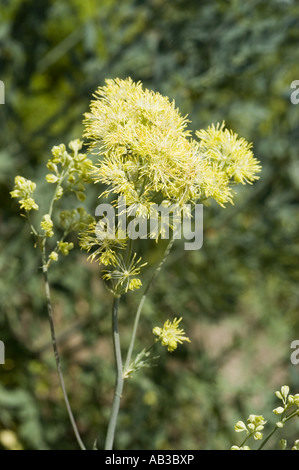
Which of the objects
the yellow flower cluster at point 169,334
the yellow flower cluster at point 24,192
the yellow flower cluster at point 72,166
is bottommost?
the yellow flower cluster at point 169,334

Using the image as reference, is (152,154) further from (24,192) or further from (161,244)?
(161,244)

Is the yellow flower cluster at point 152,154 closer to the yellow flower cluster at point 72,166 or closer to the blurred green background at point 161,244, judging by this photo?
the yellow flower cluster at point 72,166

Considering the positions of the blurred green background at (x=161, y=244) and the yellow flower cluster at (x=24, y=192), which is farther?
the blurred green background at (x=161, y=244)

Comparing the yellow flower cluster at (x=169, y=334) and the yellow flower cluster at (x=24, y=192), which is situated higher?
the yellow flower cluster at (x=24, y=192)

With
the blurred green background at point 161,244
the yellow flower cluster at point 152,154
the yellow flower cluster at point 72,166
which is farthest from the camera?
the blurred green background at point 161,244

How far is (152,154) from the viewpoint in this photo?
875 millimetres

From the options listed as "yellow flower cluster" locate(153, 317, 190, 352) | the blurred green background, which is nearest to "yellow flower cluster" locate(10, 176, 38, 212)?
"yellow flower cluster" locate(153, 317, 190, 352)

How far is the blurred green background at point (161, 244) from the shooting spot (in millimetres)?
1941

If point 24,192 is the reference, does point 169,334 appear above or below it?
below

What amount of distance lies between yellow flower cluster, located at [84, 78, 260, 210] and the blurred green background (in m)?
0.97

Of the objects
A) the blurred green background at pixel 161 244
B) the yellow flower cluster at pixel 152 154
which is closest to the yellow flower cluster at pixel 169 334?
the yellow flower cluster at pixel 152 154

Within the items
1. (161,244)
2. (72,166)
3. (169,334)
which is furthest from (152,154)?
(161,244)

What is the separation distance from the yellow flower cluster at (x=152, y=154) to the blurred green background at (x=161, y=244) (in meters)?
0.97

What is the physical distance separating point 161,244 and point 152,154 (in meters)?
1.56
